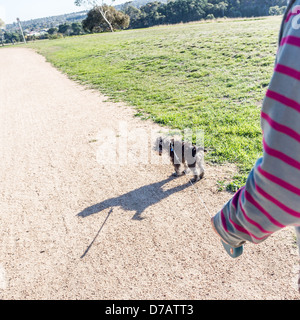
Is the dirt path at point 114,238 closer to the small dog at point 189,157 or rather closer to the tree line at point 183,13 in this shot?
the small dog at point 189,157

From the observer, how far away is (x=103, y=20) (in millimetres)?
44688

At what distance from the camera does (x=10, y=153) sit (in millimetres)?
6480

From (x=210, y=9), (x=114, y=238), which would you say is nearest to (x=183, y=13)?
(x=210, y=9)

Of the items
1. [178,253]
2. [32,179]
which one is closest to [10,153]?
[32,179]

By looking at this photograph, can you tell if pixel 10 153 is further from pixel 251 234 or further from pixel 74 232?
pixel 251 234

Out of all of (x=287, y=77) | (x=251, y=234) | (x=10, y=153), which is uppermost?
(x=287, y=77)

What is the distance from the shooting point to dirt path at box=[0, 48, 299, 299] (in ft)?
9.53

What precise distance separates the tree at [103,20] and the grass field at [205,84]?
105 ft

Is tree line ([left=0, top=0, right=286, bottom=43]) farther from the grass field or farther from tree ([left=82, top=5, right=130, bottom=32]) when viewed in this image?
the grass field

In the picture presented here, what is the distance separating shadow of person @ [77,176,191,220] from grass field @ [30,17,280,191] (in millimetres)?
1118

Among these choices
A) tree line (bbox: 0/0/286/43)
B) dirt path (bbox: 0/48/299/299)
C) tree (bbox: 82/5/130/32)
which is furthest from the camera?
tree line (bbox: 0/0/286/43)

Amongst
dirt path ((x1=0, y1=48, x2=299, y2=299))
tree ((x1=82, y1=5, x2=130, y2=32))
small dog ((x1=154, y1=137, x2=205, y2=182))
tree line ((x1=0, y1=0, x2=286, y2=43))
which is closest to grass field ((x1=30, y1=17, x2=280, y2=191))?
small dog ((x1=154, y1=137, x2=205, y2=182))

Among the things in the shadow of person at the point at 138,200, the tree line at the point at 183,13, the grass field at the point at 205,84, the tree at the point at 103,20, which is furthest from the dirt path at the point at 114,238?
the tree at the point at 103,20

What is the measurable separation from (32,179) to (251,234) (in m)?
5.16
